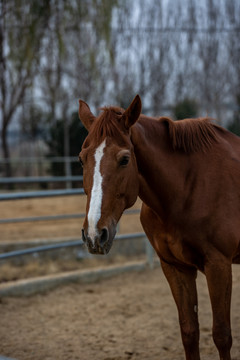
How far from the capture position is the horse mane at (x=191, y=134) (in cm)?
235

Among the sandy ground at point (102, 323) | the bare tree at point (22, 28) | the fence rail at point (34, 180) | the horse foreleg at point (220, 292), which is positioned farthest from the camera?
the fence rail at point (34, 180)

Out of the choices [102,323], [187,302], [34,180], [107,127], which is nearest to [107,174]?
[107,127]

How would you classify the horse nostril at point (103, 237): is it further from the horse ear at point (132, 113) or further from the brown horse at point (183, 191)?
the horse ear at point (132, 113)

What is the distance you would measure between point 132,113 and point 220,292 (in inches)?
42.2

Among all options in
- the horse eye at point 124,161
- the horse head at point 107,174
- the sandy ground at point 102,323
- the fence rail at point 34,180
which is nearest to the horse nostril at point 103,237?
the horse head at point 107,174

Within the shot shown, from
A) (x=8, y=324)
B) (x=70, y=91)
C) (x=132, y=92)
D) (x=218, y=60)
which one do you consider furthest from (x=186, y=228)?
(x=218, y=60)

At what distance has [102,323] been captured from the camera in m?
3.53

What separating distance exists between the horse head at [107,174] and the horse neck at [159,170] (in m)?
0.15

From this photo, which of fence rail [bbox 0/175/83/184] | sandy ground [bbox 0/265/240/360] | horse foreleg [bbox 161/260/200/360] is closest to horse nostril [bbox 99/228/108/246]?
horse foreleg [bbox 161/260/200/360]

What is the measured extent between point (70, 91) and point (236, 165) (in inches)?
292

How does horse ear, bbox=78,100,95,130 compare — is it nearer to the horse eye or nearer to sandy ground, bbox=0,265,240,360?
the horse eye

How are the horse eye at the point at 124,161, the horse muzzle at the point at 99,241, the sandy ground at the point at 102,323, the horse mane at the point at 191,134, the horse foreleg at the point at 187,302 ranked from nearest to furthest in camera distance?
the horse muzzle at the point at 99,241
the horse eye at the point at 124,161
the horse mane at the point at 191,134
the horse foreleg at the point at 187,302
the sandy ground at the point at 102,323

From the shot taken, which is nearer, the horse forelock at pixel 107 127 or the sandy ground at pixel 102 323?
the horse forelock at pixel 107 127

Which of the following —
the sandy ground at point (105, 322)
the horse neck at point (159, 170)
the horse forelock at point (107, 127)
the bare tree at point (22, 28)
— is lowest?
the sandy ground at point (105, 322)
